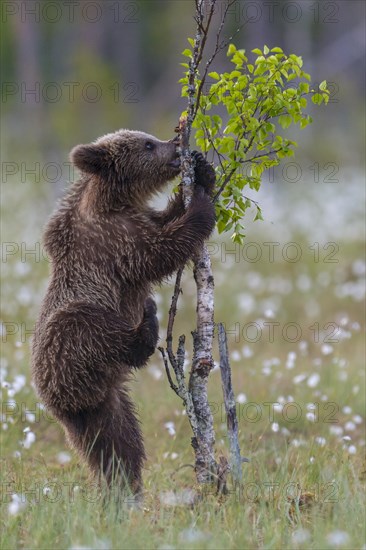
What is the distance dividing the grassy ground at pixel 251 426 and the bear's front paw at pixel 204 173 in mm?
1697

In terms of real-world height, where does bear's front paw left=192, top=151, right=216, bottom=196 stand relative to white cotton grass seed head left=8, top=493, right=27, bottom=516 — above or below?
above

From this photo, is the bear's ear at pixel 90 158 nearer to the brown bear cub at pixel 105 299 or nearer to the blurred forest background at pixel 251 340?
the brown bear cub at pixel 105 299

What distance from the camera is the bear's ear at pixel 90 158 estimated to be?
548 centimetres

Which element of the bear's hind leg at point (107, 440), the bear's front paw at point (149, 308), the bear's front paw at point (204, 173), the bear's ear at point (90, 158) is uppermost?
the bear's ear at point (90, 158)

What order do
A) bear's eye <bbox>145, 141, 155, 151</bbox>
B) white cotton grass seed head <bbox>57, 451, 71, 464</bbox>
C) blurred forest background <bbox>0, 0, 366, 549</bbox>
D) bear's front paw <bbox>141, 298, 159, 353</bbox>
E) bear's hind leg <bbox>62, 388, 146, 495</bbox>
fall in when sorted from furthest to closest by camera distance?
white cotton grass seed head <bbox>57, 451, 71, 464</bbox>
bear's eye <bbox>145, 141, 155, 151</bbox>
bear's hind leg <bbox>62, 388, 146, 495</bbox>
bear's front paw <bbox>141, 298, 159, 353</bbox>
blurred forest background <bbox>0, 0, 366, 549</bbox>

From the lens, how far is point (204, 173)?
527 cm

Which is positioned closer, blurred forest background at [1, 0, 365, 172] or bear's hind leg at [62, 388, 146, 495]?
bear's hind leg at [62, 388, 146, 495]

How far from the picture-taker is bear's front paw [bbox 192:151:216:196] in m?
5.26

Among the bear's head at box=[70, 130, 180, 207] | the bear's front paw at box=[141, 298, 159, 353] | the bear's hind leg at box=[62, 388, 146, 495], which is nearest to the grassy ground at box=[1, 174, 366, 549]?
the bear's hind leg at box=[62, 388, 146, 495]

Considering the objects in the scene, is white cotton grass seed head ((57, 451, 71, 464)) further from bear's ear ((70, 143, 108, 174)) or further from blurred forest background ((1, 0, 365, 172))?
blurred forest background ((1, 0, 365, 172))

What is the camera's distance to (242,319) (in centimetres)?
1070

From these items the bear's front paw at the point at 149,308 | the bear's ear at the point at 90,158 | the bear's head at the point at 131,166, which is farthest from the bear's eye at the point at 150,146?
the bear's front paw at the point at 149,308

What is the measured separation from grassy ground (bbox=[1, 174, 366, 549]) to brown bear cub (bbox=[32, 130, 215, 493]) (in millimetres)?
377

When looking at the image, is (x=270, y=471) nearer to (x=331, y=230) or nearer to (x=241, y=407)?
(x=241, y=407)
